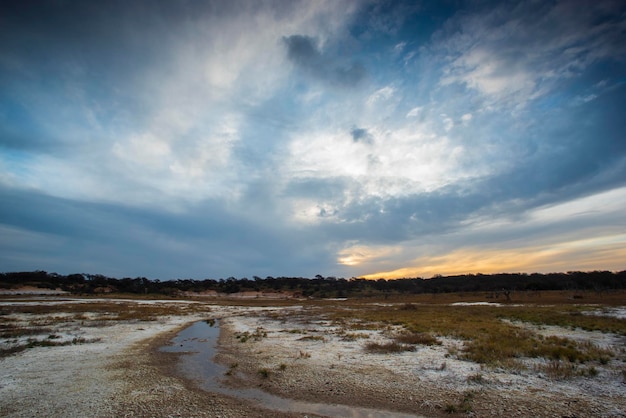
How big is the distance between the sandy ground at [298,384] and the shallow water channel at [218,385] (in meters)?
0.48

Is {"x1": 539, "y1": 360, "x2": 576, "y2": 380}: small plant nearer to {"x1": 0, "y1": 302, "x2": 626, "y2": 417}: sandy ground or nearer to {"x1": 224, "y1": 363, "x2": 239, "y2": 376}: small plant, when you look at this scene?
{"x1": 0, "y1": 302, "x2": 626, "y2": 417}: sandy ground

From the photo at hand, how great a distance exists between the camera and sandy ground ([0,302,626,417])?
11023mm

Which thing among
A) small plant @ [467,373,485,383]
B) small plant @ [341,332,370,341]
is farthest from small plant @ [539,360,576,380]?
small plant @ [341,332,370,341]

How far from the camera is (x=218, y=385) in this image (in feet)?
47.0

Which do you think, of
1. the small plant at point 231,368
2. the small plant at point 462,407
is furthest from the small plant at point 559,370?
the small plant at point 231,368

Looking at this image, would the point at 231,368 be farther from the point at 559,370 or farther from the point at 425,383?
the point at 559,370

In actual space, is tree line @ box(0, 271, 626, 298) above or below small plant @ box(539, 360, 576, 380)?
above

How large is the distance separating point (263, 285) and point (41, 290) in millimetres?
84887

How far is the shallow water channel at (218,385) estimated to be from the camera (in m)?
11.1

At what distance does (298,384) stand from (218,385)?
12.0ft

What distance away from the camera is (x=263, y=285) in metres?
157

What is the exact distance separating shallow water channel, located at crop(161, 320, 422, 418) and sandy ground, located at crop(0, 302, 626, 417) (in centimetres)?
48

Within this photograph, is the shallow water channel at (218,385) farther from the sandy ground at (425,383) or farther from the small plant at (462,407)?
the small plant at (462,407)

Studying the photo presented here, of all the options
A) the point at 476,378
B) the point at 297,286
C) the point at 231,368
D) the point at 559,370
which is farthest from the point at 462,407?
the point at 297,286
